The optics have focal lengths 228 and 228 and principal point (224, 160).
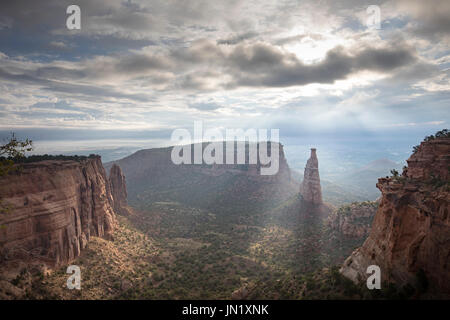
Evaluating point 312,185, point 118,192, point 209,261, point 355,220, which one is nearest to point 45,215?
point 209,261

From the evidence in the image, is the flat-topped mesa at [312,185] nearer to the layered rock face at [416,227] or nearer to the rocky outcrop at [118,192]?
the layered rock face at [416,227]

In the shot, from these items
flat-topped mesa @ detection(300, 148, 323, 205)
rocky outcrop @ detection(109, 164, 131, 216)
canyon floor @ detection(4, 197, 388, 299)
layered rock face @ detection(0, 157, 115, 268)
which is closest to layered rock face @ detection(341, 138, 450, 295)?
canyon floor @ detection(4, 197, 388, 299)

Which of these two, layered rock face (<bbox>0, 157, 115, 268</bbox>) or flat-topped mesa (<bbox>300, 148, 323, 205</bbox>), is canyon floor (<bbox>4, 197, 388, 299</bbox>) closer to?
layered rock face (<bbox>0, 157, 115, 268</bbox>)

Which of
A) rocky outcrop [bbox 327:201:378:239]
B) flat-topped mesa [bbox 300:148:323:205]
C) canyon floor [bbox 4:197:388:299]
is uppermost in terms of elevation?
flat-topped mesa [bbox 300:148:323:205]

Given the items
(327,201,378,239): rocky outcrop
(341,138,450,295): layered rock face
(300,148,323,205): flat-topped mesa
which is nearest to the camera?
(341,138,450,295): layered rock face

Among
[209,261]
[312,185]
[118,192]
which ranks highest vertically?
[312,185]

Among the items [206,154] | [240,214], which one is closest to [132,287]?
[240,214]

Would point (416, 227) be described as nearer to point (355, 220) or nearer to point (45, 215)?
point (355, 220)
